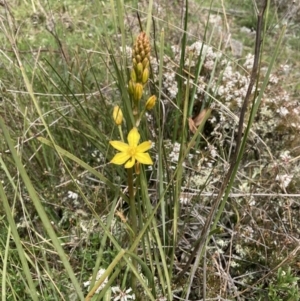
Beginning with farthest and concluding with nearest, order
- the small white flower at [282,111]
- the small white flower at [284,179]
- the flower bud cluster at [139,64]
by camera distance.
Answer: the small white flower at [282,111]
the small white flower at [284,179]
the flower bud cluster at [139,64]

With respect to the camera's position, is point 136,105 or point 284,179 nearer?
point 136,105

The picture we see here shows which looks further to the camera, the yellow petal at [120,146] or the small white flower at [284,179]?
the small white flower at [284,179]

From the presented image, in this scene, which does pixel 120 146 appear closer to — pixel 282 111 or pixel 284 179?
pixel 284 179

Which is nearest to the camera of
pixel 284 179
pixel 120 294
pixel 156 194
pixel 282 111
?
pixel 120 294

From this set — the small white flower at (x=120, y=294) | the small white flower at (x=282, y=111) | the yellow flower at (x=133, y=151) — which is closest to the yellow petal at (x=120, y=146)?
the yellow flower at (x=133, y=151)

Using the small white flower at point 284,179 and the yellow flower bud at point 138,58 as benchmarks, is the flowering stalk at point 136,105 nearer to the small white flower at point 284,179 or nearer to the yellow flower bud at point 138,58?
the yellow flower bud at point 138,58

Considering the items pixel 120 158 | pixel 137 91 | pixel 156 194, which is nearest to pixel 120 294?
pixel 156 194

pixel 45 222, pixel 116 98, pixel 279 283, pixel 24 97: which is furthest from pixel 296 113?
pixel 45 222

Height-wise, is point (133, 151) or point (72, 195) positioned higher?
point (133, 151)
